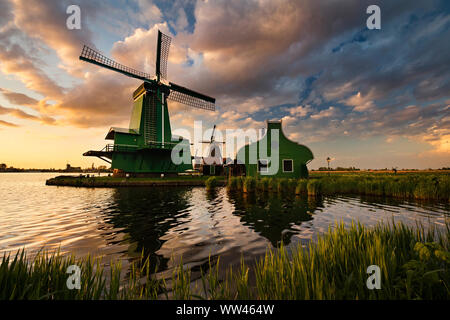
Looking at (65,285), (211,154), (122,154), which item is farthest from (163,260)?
(211,154)

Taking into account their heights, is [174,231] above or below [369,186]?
below

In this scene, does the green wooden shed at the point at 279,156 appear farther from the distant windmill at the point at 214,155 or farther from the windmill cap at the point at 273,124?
the distant windmill at the point at 214,155

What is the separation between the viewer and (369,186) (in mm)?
15828

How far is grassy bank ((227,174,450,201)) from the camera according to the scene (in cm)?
1255

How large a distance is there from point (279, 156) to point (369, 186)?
9.05 m

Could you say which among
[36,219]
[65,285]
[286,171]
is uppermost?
[286,171]

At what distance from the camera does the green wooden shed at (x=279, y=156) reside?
877 inches

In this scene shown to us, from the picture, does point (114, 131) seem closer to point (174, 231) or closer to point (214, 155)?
point (214, 155)

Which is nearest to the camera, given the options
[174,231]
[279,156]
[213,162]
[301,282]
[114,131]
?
[301,282]

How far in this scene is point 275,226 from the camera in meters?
7.61

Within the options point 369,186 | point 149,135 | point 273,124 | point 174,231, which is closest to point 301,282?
point 174,231
